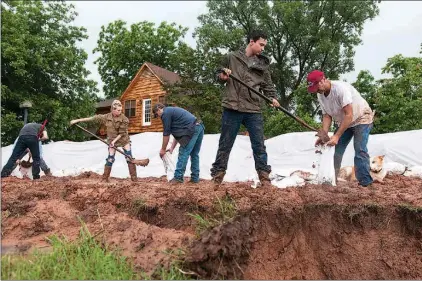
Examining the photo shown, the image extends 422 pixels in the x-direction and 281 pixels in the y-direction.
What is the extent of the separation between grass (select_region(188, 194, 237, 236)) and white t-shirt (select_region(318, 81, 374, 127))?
2351 millimetres

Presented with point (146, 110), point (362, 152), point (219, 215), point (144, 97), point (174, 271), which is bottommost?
point (174, 271)

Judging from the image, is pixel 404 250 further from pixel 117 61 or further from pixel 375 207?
pixel 117 61

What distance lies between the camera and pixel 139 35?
121 feet

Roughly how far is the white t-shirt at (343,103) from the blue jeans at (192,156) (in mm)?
2310

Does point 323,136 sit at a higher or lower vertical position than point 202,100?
lower

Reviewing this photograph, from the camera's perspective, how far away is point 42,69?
2253 centimetres

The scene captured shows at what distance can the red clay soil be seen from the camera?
359 cm

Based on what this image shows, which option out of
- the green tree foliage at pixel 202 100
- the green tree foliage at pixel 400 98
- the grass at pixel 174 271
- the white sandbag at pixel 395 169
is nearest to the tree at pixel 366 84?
the green tree foliage at pixel 400 98

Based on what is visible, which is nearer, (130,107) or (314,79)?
(314,79)

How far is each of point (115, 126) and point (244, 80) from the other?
367 centimetres

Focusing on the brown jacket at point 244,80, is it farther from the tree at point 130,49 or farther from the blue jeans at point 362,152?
the tree at point 130,49

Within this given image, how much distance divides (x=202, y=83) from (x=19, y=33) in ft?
31.2

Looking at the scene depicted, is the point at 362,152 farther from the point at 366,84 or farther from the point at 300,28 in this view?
the point at 300,28

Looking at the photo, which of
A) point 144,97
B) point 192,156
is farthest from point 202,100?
point 192,156
